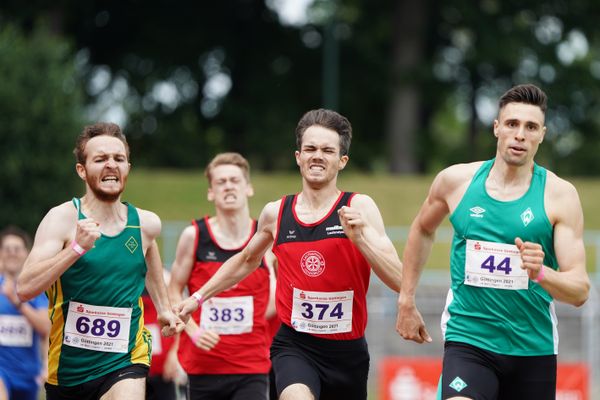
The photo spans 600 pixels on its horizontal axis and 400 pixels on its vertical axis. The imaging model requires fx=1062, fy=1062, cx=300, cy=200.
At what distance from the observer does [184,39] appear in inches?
1325

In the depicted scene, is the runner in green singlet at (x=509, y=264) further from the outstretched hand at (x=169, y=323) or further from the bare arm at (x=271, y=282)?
the bare arm at (x=271, y=282)

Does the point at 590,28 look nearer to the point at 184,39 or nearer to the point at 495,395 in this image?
the point at 184,39

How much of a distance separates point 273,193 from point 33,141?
22.8 ft

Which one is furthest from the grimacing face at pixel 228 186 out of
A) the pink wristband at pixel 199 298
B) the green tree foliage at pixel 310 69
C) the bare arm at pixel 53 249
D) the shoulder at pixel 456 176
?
the green tree foliage at pixel 310 69

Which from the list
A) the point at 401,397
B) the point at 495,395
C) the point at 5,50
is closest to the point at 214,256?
the point at 495,395

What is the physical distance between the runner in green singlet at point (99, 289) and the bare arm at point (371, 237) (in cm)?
131

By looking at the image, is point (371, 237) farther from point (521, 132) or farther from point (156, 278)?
point (156, 278)

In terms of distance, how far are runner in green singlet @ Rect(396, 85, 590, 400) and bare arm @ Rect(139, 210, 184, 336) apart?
5.82 ft

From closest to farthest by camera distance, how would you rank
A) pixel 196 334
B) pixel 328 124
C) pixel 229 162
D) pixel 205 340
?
pixel 328 124 < pixel 205 340 < pixel 196 334 < pixel 229 162

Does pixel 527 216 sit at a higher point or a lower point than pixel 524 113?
lower

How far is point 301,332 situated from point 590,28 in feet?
96.8

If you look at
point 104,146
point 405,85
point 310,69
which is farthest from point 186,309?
point 310,69

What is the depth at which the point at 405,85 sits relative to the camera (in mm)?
33000

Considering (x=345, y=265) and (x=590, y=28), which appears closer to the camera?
(x=345, y=265)
